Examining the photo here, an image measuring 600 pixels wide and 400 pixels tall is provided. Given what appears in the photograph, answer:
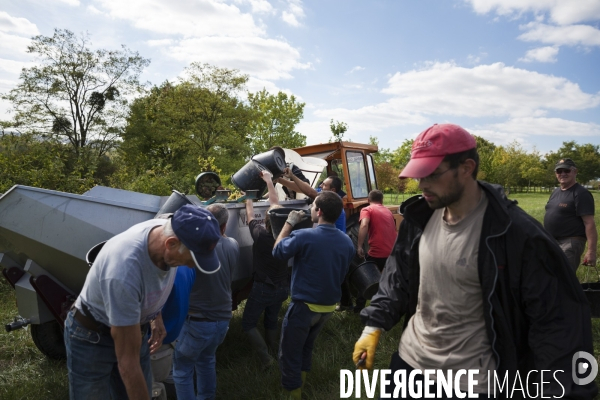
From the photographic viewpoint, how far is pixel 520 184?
184ft

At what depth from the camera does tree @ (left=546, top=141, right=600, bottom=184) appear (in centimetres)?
5889

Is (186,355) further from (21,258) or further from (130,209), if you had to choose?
(21,258)

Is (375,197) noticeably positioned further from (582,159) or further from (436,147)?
(582,159)

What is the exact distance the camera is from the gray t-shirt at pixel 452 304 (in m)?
1.78

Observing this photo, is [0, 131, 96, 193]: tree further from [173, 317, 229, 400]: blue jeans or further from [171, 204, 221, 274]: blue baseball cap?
[171, 204, 221, 274]: blue baseball cap

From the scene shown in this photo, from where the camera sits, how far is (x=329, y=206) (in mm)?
3389

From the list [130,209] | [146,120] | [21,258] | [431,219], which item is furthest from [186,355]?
[146,120]

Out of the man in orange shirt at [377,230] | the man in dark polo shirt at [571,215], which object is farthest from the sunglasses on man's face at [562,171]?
the man in orange shirt at [377,230]

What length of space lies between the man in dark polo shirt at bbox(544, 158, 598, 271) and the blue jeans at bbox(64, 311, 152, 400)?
4.78m

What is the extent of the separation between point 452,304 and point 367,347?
46 cm

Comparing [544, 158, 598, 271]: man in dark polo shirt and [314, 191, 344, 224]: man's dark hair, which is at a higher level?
[314, 191, 344, 224]: man's dark hair

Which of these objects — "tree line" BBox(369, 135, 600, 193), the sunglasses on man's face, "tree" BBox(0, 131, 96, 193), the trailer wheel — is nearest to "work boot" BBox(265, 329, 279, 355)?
the trailer wheel

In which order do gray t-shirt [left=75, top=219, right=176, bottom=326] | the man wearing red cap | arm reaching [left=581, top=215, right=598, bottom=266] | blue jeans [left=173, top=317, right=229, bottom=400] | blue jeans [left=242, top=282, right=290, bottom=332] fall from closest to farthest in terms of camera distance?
1. the man wearing red cap
2. gray t-shirt [left=75, top=219, right=176, bottom=326]
3. blue jeans [left=173, top=317, right=229, bottom=400]
4. blue jeans [left=242, top=282, right=290, bottom=332]
5. arm reaching [left=581, top=215, right=598, bottom=266]

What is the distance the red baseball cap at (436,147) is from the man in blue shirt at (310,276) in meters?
1.58
